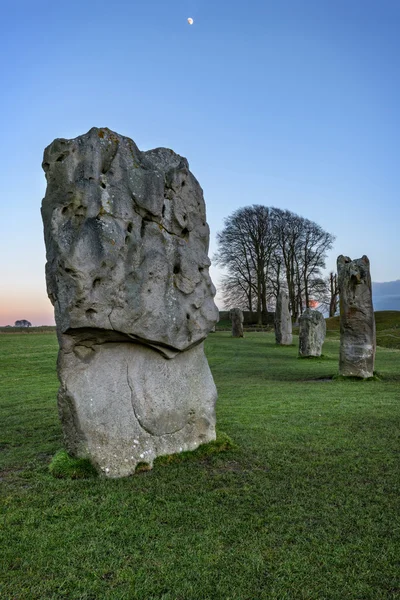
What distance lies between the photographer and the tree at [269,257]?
4503cm

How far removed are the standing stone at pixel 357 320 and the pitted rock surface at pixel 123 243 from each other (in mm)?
8341

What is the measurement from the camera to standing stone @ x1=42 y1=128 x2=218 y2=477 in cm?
519

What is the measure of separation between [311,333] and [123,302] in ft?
51.7

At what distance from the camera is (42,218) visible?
559cm

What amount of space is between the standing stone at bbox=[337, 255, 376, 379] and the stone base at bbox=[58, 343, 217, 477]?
27.7 ft

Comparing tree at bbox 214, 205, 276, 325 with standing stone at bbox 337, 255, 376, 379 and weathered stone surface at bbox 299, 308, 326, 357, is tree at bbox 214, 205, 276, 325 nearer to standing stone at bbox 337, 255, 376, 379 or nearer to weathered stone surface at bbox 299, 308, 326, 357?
weathered stone surface at bbox 299, 308, 326, 357

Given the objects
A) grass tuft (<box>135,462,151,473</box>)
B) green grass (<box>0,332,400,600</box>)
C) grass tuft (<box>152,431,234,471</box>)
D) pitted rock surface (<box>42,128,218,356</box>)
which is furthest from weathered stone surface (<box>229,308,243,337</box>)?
grass tuft (<box>135,462,151,473</box>)

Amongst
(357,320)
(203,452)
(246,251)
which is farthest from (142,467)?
(246,251)

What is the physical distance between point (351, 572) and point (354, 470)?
218cm

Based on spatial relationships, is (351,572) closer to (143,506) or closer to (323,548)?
(323,548)

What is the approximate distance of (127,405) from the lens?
546cm

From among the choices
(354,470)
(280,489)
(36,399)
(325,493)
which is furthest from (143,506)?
(36,399)

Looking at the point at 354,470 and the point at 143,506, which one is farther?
the point at 354,470

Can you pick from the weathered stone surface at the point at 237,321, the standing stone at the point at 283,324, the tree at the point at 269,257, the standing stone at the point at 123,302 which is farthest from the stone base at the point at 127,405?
the tree at the point at 269,257
